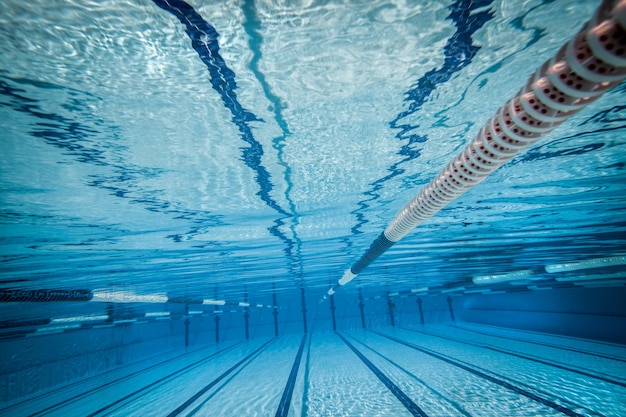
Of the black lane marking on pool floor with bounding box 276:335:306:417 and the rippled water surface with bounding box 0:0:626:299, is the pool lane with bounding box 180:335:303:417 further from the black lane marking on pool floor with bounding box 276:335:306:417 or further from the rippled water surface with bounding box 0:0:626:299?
the rippled water surface with bounding box 0:0:626:299

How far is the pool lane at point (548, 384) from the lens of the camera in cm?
518

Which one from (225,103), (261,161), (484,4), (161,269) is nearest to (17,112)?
(225,103)

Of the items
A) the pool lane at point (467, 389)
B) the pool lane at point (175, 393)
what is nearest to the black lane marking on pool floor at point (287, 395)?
the pool lane at point (175, 393)

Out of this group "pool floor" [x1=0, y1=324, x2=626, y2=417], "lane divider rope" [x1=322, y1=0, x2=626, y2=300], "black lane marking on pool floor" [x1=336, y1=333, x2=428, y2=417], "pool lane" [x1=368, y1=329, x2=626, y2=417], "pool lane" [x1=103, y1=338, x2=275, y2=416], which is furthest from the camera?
"pool lane" [x1=103, y1=338, x2=275, y2=416]

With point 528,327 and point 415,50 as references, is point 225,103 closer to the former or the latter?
point 415,50

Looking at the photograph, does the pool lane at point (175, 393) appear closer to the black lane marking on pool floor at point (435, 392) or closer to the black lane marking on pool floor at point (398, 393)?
the black lane marking on pool floor at point (398, 393)

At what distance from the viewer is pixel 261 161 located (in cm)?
355

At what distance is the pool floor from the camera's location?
18.5ft

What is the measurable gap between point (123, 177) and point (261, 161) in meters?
1.84

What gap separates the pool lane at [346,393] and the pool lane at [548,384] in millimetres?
2888

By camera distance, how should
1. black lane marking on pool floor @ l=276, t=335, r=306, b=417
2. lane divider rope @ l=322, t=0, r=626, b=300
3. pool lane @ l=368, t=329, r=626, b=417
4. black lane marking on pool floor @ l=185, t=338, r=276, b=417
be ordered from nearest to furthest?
lane divider rope @ l=322, t=0, r=626, b=300 → pool lane @ l=368, t=329, r=626, b=417 → black lane marking on pool floor @ l=276, t=335, r=306, b=417 → black lane marking on pool floor @ l=185, t=338, r=276, b=417

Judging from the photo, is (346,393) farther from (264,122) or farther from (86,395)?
(86,395)

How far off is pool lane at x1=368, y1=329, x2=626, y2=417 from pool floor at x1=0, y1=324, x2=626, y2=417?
2cm

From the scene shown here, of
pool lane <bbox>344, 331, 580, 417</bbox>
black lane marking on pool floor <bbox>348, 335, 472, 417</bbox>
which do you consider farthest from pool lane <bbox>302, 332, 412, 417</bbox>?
black lane marking on pool floor <bbox>348, 335, 472, 417</bbox>
